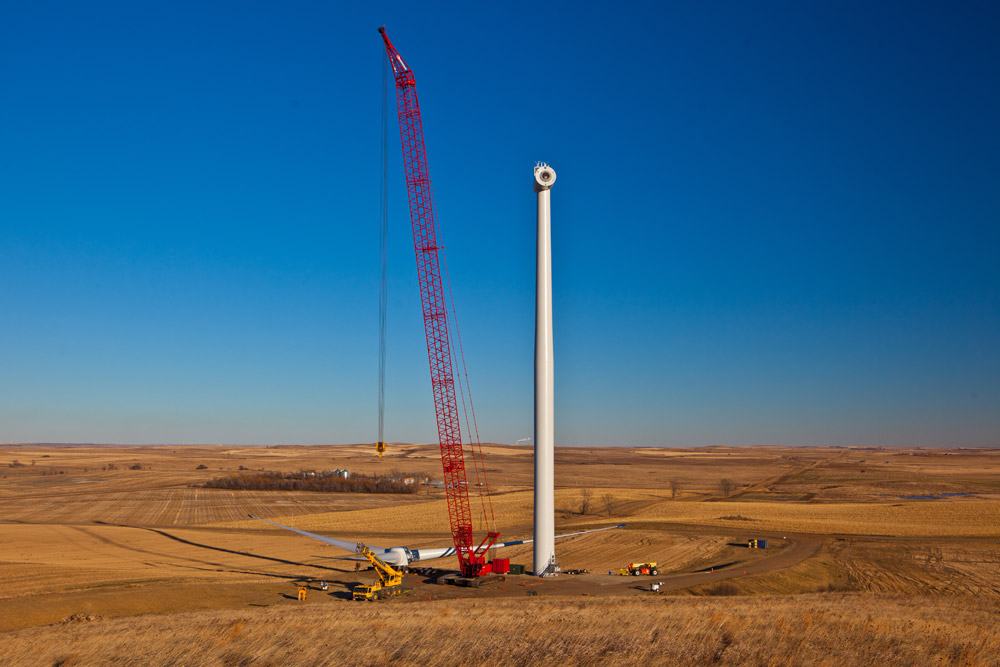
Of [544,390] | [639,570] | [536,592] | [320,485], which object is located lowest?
[320,485]

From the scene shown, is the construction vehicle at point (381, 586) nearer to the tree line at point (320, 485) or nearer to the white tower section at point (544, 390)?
the white tower section at point (544, 390)

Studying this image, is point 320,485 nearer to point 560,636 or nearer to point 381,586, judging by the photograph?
point 381,586

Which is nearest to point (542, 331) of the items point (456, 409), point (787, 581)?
point (456, 409)

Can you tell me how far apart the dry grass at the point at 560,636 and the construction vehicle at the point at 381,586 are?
7734mm

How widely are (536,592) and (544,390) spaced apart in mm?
16576

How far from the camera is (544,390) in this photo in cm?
6378

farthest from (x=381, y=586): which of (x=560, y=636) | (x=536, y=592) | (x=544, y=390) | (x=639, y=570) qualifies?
(x=639, y=570)

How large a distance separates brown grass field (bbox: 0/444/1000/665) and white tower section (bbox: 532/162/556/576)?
3624mm

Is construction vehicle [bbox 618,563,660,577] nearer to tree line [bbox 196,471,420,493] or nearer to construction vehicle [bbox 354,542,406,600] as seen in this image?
construction vehicle [bbox 354,542,406,600]

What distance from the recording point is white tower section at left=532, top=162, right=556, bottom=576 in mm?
63938

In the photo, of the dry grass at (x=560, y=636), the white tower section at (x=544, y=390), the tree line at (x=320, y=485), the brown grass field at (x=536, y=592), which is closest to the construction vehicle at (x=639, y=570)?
the brown grass field at (x=536, y=592)

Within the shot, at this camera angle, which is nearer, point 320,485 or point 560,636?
point 560,636

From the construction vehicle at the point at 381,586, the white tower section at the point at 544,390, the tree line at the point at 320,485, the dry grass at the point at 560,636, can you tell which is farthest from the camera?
the tree line at the point at 320,485

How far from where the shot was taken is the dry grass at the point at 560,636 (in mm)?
36719
